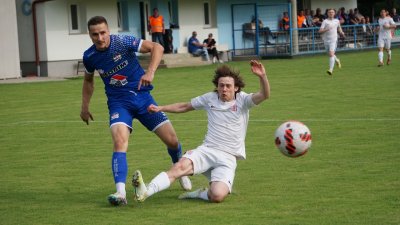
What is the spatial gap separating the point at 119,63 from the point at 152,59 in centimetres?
45

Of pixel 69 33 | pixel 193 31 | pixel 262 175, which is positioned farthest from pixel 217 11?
pixel 262 175

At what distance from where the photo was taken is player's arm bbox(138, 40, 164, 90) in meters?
9.70

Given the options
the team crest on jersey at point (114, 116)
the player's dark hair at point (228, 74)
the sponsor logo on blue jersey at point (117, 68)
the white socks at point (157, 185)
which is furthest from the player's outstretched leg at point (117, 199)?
the player's dark hair at point (228, 74)

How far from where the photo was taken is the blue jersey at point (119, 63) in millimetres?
10219

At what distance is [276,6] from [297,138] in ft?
133

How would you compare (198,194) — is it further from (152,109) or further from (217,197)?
(152,109)

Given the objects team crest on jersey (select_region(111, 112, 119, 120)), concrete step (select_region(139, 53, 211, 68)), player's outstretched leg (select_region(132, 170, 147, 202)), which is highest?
team crest on jersey (select_region(111, 112, 119, 120))

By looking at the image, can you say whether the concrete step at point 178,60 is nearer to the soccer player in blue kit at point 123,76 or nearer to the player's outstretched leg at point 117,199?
the soccer player in blue kit at point 123,76

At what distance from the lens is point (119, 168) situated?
965 centimetres

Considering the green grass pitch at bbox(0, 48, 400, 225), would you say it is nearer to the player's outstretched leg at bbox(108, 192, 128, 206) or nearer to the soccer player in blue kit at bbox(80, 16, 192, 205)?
the player's outstretched leg at bbox(108, 192, 128, 206)

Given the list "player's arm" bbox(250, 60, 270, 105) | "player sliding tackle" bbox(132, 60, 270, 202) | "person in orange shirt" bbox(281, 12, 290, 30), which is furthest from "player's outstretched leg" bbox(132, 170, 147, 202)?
"person in orange shirt" bbox(281, 12, 290, 30)

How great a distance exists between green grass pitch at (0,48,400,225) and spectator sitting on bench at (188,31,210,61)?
59.5 ft

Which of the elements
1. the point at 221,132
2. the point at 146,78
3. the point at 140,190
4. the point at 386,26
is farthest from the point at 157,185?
the point at 386,26

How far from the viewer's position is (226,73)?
32.5 ft
